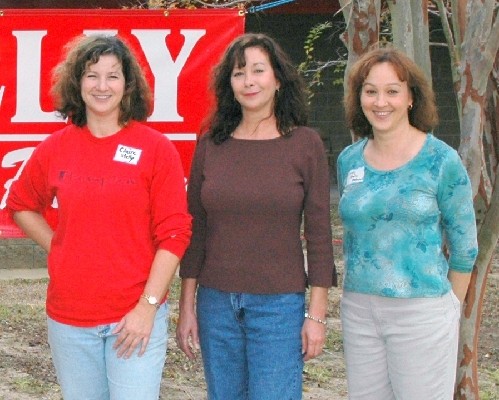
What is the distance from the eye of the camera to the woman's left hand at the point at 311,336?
11.8 ft

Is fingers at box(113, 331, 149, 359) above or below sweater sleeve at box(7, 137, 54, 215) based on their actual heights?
below

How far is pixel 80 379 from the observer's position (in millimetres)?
3492

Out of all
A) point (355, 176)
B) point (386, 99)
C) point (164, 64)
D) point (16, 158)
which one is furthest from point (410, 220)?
point (16, 158)

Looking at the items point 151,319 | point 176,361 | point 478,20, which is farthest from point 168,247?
point 176,361

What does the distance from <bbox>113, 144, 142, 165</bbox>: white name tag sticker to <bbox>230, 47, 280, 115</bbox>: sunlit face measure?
45 cm

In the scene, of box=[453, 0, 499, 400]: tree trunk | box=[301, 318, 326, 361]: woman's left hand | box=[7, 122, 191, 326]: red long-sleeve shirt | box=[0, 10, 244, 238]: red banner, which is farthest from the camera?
box=[0, 10, 244, 238]: red banner

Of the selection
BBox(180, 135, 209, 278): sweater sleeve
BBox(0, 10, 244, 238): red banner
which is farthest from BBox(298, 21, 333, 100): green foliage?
BBox(180, 135, 209, 278): sweater sleeve

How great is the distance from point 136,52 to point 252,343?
186cm

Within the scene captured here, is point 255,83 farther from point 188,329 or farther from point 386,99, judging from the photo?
point 188,329

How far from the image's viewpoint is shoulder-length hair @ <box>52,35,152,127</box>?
139 inches

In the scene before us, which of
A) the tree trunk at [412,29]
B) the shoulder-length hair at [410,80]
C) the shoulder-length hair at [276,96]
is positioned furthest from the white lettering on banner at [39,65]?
the shoulder-length hair at [410,80]

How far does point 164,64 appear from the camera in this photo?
16.2 ft

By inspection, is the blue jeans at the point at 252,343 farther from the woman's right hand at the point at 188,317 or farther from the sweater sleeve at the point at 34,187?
the sweater sleeve at the point at 34,187

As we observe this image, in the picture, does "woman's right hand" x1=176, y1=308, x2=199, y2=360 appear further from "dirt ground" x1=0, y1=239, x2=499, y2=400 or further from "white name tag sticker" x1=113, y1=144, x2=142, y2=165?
"dirt ground" x1=0, y1=239, x2=499, y2=400
